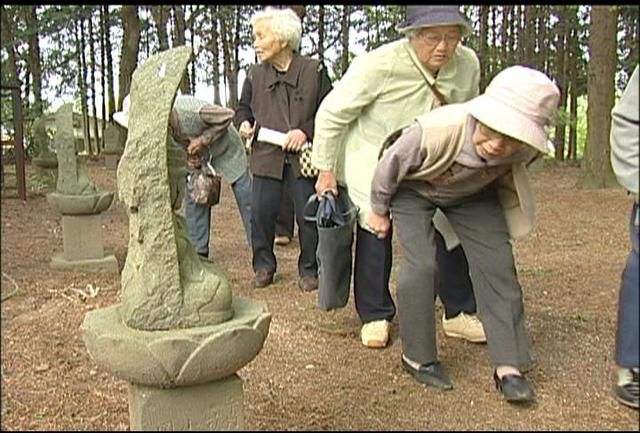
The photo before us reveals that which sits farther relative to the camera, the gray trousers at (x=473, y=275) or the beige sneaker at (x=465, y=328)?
the beige sneaker at (x=465, y=328)

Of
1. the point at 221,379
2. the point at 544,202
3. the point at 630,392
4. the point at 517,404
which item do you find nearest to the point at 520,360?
the point at 517,404

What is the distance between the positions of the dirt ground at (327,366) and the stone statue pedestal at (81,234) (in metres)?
0.12

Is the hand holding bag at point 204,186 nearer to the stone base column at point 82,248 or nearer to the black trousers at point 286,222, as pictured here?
the stone base column at point 82,248

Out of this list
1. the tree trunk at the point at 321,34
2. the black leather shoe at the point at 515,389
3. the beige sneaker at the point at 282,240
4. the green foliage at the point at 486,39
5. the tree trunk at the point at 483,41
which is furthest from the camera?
the tree trunk at the point at 321,34

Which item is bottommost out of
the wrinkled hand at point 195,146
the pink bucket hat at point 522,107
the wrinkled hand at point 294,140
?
the wrinkled hand at point 195,146

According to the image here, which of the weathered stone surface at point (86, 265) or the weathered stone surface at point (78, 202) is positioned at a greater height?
the weathered stone surface at point (78, 202)

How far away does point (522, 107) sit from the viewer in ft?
8.71

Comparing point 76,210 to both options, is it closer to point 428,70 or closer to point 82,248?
point 82,248

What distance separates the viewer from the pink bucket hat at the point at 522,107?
264 centimetres

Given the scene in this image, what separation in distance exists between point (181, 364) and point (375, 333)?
159cm

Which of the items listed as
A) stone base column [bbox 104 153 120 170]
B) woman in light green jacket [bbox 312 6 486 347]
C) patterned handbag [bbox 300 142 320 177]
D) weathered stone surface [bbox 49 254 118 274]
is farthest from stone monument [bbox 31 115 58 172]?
stone base column [bbox 104 153 120 170]

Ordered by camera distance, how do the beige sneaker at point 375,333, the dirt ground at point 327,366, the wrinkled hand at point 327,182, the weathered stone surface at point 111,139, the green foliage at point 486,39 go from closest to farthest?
the dirt ground at point 327,366
the wrinkled hand at point 327,182
the beige sneaker at point 375,333
the green foliage at point 486,39
the weathered stone surface at point 111,139

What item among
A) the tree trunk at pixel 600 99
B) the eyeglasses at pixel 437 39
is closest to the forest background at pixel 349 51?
the tree trunk at pixel 600 99

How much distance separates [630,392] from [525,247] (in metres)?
3.94
